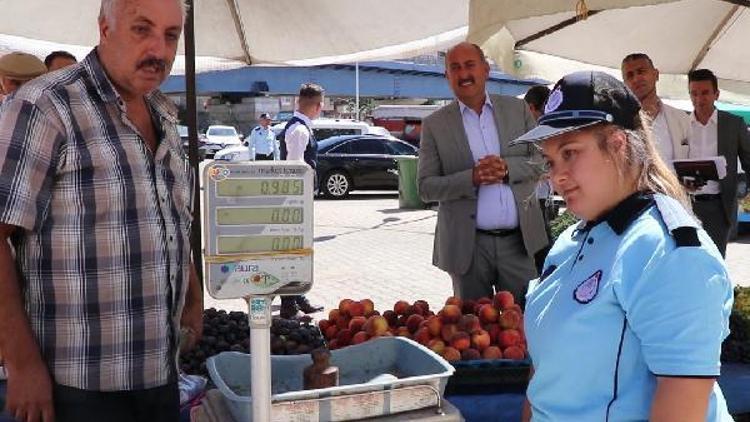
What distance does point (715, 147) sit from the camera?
5.14 m

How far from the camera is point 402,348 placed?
245cm

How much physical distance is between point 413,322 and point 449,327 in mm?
228

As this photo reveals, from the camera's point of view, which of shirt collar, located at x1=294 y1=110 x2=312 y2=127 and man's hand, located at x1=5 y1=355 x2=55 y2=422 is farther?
shirt collar, located at x1=294 y1=110 x2=312 y2=127

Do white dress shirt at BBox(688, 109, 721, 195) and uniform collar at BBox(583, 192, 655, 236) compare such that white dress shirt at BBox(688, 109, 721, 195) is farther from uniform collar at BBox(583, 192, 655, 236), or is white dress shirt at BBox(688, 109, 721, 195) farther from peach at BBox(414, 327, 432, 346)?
uniform collar at BBox(583, 192, 655, 236)

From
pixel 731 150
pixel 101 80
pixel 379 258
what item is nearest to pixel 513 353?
pixel 101 80

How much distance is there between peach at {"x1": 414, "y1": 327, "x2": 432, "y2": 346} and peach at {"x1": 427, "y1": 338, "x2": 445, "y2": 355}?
34 mm

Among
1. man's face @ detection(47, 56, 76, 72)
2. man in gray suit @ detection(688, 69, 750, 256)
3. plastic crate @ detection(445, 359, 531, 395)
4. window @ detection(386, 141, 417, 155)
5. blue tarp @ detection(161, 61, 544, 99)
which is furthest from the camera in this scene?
blue tarp @ detection(161, 61, 544, 99)

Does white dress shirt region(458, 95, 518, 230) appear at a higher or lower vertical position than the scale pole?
higher

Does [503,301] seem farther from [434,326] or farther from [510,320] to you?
[434,326]

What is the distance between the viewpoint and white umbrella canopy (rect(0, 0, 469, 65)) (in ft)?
13.5

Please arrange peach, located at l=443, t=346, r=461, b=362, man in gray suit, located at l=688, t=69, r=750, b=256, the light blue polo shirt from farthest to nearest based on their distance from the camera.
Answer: man in gray suit, located at l=688, t=69, r=750, b=256 → peach, located at l=443, t=346, r=461, b=362 → the light blue polo shirt

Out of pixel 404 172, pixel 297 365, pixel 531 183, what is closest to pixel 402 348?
pixel 297 365

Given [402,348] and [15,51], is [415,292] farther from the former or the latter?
[402,348]

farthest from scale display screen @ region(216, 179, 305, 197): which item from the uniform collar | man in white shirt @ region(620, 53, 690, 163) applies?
man in white shirt @ region(620, 53, 690, 163)
